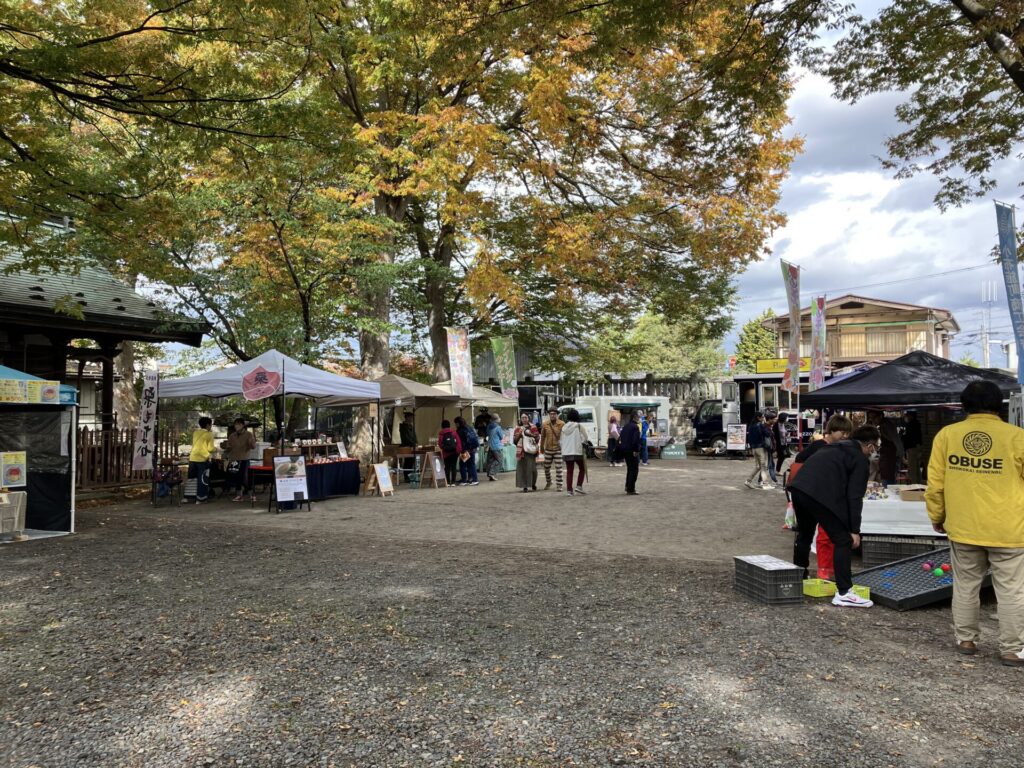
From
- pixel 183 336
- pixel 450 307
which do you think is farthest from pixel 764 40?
pixel 450 307

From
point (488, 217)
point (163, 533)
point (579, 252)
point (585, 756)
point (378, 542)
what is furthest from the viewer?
point (488, 217)

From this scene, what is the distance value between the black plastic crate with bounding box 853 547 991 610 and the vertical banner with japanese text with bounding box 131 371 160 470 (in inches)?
466

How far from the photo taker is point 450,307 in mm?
22172

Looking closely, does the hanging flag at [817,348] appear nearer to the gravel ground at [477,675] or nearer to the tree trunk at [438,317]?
the gravel ground at [477,675]

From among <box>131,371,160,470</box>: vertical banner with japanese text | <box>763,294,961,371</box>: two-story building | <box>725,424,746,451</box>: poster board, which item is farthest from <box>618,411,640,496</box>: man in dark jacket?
<box>763,294,961,371</box>: two-story building

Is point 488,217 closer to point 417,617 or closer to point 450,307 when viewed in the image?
Result: point 450,307

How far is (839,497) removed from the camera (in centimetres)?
545

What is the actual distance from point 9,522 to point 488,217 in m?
13.3

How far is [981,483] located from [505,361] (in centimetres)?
1621

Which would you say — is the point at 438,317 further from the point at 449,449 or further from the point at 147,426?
the point at 147,426

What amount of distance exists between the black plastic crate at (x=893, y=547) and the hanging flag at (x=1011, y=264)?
6.56ft

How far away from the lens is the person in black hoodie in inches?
213

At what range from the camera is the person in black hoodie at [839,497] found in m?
5.40

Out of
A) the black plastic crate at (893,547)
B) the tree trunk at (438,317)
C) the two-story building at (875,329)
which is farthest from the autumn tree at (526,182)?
the two-story building at (875,329)
